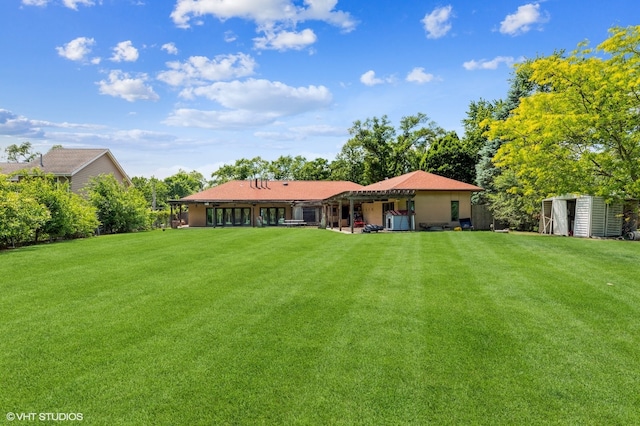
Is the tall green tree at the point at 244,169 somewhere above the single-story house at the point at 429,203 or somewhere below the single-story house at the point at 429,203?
above

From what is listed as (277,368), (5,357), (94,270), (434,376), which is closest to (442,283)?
(434,376)

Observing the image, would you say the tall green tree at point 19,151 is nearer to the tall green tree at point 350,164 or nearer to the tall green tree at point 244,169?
the tall green tree at point 244,169

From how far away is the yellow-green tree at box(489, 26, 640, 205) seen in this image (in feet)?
37.9

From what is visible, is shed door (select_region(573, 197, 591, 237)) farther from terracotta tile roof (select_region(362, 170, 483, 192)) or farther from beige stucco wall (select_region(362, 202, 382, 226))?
beige stucco wall (select_region(362, 202, 382, 226))

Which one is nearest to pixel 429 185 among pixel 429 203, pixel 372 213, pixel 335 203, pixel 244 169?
pixel 429 203

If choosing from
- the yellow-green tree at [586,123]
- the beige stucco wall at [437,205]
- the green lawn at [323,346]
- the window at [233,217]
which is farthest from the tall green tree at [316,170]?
the green lawn at [323,346]

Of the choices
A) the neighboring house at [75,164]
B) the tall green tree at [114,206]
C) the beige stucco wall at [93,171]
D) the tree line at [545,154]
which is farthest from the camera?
the beige stucco wall at [93,171]

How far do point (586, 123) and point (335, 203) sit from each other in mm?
19496

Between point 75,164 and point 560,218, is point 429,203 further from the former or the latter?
point 75,164

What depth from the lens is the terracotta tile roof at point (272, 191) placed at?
33531 millimetres

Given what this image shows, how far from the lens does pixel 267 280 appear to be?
8.20 meters

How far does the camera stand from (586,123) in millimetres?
11719

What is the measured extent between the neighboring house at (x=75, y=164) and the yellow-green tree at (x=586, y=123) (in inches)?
1089

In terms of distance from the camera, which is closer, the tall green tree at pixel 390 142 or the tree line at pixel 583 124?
the tree line at pixel 583 124
